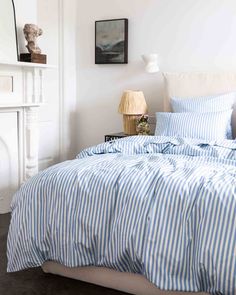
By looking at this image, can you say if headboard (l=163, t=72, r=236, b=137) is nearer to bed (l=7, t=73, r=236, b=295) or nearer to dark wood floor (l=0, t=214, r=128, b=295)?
bed (l=7, t=73, r=236, b=295)

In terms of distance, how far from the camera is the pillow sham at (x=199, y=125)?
3682 millimetres

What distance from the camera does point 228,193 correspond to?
2020 millimetres

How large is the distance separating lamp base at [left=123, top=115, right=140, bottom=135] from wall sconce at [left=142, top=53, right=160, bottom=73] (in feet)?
1.77

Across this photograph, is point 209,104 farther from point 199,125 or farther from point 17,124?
point 17,124

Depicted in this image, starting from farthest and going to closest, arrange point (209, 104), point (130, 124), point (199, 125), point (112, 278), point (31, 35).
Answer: point (130, 124) → point (31, 35) → point (209, 104) → point (199, 125) → point (112, 278)

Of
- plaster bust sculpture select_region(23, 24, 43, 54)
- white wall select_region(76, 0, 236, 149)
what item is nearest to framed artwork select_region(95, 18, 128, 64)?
white wall select_region(76, 0, 236, 149)

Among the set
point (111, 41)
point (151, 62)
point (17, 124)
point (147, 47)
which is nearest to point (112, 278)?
point (17, 124)

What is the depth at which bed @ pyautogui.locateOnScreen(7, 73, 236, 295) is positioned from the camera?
1978 mm

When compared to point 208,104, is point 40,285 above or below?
below

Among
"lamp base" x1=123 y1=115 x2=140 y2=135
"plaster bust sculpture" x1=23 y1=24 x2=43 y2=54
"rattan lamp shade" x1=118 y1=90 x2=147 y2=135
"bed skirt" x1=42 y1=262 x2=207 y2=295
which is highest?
"plaster bust sculpture" x1=23 y1=24 x2=43 y2=54

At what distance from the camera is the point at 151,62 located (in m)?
4.60

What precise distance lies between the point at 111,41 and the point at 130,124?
1050 mm

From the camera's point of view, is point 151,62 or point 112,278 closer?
point 112,278

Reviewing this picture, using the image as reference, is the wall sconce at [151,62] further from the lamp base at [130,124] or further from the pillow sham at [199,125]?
the pillow sham at [199,125]
